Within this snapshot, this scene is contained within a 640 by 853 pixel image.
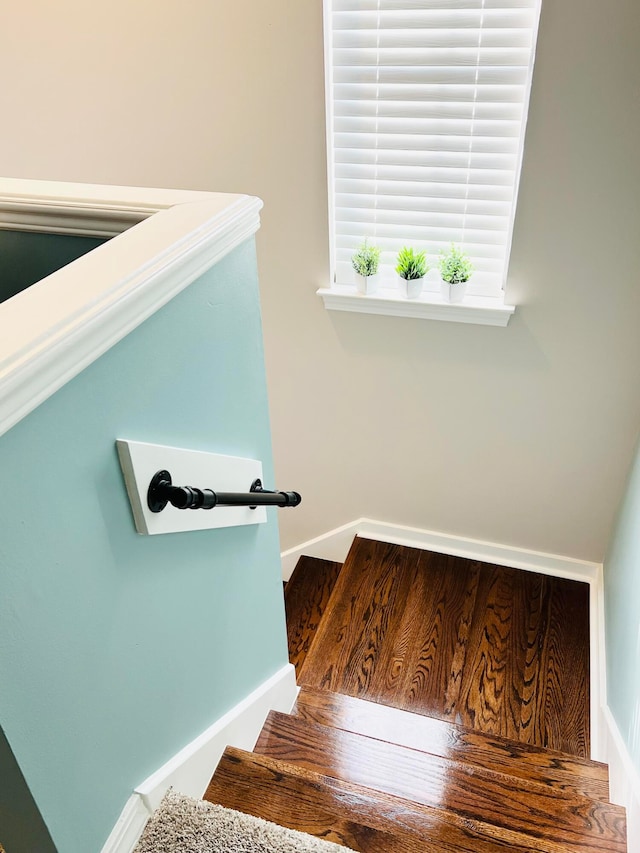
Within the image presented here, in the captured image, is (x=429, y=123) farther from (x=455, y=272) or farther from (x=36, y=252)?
(x=36, y=252)

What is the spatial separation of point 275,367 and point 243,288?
4.63 feet

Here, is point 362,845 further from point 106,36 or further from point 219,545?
point 106,36

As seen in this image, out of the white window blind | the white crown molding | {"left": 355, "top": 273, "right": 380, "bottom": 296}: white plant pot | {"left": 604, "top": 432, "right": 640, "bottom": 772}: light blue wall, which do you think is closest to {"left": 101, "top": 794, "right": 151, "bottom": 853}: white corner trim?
the white crown molding

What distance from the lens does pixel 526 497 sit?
272 centimetres

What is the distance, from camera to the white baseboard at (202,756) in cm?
124

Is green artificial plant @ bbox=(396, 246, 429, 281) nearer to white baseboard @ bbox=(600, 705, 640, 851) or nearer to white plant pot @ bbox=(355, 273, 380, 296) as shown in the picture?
white plant pot @ bbox=(355, 273, 380, 296)

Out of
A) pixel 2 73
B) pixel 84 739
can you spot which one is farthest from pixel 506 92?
pixel 84 739

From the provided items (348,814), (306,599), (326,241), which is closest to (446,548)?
(306,599)

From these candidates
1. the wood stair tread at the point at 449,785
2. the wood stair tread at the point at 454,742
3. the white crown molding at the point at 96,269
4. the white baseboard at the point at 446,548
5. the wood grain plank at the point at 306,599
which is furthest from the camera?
the wood grain plank at the point at 306,599

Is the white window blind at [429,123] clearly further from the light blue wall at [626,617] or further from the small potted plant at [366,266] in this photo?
the light blue wall at [626,617]

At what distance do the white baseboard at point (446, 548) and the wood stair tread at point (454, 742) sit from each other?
0.86m

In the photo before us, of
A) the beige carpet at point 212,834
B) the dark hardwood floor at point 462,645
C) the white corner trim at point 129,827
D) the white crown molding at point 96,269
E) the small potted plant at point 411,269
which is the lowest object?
the dark hardwood floor at point 462,645

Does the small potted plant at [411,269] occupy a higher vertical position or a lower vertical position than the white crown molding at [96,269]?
lower

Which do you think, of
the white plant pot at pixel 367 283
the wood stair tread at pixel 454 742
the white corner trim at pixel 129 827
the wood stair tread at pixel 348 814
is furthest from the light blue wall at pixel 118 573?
the white plant pot at pixel 367 283
